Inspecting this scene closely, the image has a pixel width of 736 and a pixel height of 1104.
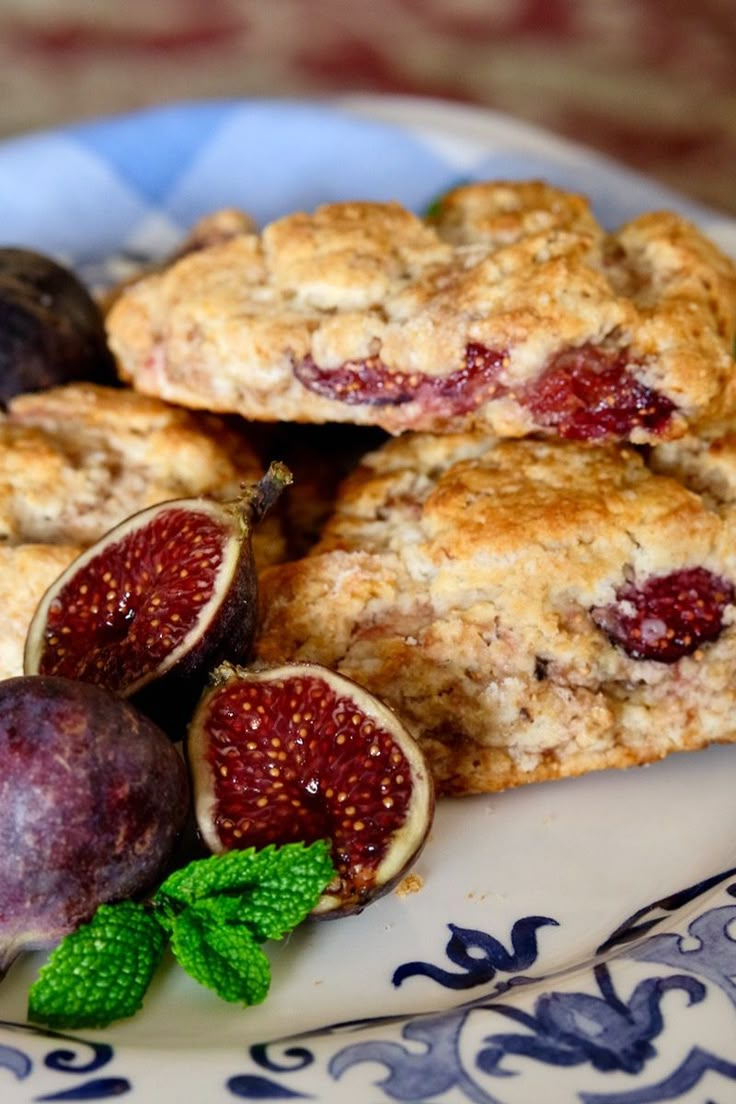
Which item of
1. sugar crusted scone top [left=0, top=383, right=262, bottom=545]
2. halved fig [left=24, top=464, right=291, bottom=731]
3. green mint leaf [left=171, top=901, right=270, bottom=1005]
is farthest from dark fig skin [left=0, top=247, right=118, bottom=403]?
green mint leaf [left=171, top=901, right=270, bottom=1005]

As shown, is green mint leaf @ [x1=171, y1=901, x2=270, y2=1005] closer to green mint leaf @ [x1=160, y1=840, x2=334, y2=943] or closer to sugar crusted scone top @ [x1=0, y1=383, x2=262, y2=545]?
green mint leaf @ [x1=160, y1=840, x2=334, y2=943]

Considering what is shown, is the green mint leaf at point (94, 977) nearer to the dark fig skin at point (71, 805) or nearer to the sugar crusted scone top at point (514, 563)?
the dark fig skin at point (71, 805)

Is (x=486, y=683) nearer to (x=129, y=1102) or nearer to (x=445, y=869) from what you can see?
(x=445, y=869)

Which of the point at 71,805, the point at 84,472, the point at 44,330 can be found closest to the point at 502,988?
the point at 71,805

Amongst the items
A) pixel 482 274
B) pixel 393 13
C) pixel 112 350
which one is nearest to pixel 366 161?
pixel 112 350

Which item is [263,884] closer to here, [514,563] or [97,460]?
[514,563]

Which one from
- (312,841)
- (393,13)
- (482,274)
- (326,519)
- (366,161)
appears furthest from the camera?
(393,13)

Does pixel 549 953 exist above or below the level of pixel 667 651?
below

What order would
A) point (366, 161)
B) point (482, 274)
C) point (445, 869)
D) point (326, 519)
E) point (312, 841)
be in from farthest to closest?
point (366, 161) < point (326, 519) < point (482, 274) < point (445, 869) < point (312, 841)
